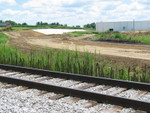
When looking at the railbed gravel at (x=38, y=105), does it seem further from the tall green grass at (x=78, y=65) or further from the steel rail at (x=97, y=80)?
the tall green grass at (x=78, y=65)

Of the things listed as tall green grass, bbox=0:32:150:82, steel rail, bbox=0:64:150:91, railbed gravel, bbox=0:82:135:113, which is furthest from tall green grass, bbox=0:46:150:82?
Answer: railbed gravel, bbox=0:82:135:113

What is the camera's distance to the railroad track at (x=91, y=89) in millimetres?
6434


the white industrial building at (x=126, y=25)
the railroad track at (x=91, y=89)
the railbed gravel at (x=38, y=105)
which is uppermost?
the white industrial building at (x=126, y=25)

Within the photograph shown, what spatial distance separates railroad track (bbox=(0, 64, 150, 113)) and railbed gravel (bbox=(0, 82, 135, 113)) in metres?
0.15

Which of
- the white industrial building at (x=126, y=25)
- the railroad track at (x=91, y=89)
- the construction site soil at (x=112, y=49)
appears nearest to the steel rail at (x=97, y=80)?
the railroad track at (x=91, y=89)

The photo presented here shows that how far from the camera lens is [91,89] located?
8.28 metres

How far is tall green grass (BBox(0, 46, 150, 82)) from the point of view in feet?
31.8

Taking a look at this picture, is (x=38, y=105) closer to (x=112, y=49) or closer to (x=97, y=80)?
(x=97, y=80)

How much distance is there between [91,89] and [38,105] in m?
2.11

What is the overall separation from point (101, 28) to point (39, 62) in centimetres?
5476

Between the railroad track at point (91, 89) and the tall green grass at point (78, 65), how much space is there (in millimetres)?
953

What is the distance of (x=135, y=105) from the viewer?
6.25m

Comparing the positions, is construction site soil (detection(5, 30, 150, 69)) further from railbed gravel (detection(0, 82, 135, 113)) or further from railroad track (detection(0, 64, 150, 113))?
railbed gravel (detection(0, 82, 135, 113))

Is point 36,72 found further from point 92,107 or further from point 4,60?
point 92,107
